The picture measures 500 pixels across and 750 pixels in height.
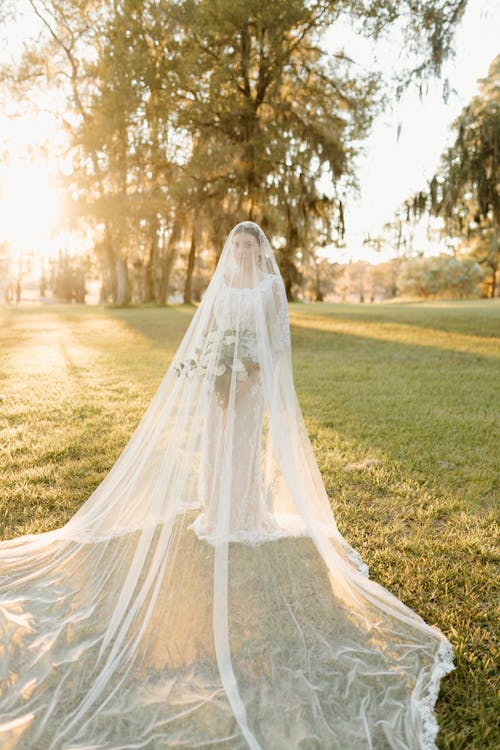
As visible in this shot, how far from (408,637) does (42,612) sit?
184cm

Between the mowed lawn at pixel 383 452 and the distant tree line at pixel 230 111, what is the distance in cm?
403

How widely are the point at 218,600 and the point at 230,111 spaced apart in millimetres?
12797

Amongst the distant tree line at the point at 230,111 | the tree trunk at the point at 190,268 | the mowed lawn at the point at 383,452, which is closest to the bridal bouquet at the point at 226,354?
the mowed lawn at the point at 383,452

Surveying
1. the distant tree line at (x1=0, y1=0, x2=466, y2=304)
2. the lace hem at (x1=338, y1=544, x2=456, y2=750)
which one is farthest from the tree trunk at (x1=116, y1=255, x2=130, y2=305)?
the lace hem at (x1=338, y1=544, x2=456, y2=750)

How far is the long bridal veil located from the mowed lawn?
0.24 m

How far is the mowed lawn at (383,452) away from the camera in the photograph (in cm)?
286

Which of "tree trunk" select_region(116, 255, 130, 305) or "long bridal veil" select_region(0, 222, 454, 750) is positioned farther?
"tree trunk" select_region(116, 255, 130, 305)

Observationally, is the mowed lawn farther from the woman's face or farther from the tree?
the tree

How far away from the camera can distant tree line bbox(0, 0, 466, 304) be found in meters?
11.9

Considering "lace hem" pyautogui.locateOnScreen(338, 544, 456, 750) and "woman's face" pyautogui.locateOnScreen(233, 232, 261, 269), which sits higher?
"woman's face" pyautogui.locateOnScreen(233, 232, 261, 269)

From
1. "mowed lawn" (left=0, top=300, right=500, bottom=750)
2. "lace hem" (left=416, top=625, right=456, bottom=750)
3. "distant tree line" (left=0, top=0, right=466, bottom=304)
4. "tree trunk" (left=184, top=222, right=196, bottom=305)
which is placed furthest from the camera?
"tree trunk" (left=184, top=222, right=196, bottom=305)

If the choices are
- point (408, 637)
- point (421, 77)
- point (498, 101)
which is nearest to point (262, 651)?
point (408, 637)

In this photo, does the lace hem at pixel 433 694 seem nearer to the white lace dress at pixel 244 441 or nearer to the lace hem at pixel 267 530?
the lace hem at pixel 267 530

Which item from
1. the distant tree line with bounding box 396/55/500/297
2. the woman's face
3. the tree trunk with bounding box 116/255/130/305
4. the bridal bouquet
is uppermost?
the distant tree line with bounding box 396/55/500/297
